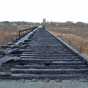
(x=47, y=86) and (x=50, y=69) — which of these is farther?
(x=50, y=69)

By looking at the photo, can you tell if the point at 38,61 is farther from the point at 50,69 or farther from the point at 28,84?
the point at 28,84

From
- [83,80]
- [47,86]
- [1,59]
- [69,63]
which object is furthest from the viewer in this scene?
[69,63]

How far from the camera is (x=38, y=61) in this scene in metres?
5.87

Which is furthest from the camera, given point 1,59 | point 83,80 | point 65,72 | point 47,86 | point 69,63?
point 69,63

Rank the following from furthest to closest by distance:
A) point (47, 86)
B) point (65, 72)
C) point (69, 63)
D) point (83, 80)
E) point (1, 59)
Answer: point (69, 63), point (1, 59), point (65, 72), point (83, 80), point (47, 86)

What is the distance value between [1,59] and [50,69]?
0.82 metres

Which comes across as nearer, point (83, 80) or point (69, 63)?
Answer: point (83, 80)

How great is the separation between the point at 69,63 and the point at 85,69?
0.69 metres

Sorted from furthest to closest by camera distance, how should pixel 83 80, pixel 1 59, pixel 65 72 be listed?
pixel 1 59 < pixel 65 72 < pixel 83 80

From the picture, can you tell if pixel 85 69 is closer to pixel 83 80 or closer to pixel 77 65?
pixel 77 65

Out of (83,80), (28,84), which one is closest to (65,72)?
(83,80)

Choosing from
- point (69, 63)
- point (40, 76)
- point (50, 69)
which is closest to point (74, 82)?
point (40, 76)

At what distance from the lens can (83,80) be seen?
421 centimetres

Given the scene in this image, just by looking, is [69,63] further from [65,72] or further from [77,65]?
[65,72]
